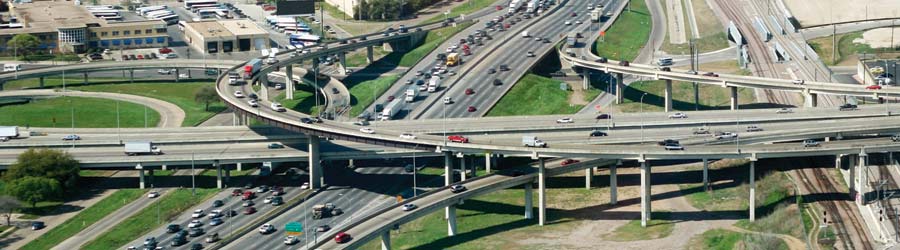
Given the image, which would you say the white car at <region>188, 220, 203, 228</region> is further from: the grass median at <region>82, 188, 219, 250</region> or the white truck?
the white truck

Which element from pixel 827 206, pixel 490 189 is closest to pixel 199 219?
pixel 490 189

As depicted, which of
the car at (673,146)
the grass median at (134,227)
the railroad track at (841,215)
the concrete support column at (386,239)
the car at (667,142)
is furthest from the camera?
the car at (667,142)

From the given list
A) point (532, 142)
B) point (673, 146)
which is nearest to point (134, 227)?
point (532, 142)

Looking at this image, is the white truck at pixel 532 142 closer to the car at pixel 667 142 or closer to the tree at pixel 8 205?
the car at pixel 667 142

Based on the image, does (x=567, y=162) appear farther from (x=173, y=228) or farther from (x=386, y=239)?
(x=173, y=228)

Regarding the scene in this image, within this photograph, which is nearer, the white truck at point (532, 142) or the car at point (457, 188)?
the car at point (457, 188)

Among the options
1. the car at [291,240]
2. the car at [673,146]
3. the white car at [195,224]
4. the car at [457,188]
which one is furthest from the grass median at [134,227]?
the car at [673,146]

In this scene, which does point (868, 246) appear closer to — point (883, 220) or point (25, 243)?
point (883, 220)
